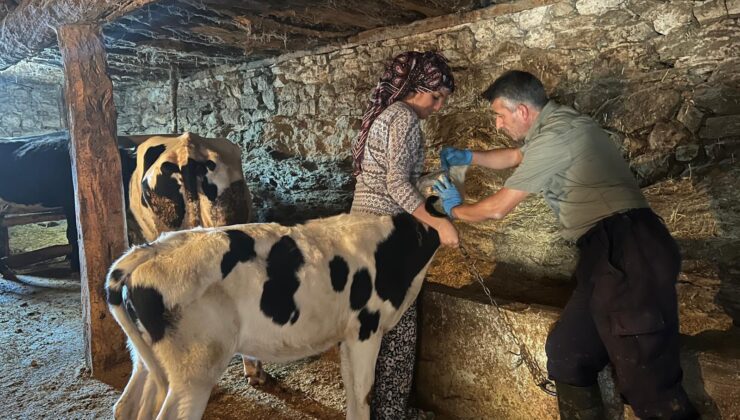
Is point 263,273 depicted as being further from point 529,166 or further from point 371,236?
point 529,166

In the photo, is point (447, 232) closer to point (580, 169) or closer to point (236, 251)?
point (580, 169)

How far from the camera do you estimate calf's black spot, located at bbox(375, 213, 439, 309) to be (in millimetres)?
2475

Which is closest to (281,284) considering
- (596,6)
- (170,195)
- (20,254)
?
(170,195)

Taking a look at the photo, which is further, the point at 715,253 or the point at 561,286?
the point at 561,286

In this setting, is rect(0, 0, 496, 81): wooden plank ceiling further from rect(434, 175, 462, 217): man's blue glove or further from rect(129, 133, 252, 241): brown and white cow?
rect(434, 175, 462, 217): man's blue glove

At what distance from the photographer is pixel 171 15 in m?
4.02

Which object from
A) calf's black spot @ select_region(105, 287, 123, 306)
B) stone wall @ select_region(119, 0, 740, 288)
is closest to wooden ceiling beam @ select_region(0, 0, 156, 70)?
calf's black spot @ select_region(105, 287, 123, 306)

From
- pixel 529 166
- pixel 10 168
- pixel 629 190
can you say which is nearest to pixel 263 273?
pixel 529 166

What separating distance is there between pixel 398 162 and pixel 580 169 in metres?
0.87

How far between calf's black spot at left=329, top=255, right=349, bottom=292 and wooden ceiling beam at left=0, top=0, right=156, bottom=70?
2155 mm

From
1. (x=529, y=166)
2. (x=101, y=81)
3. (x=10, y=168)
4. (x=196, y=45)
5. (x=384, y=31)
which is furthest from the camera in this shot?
(x=10, y=168)

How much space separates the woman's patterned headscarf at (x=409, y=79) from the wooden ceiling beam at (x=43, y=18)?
1709 millimetres

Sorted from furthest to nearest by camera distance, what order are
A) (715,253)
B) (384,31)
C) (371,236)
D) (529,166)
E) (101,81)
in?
1. (384,31)
2. (101,81)
3. (715,253)
4. (371,236)
5. (529,166)

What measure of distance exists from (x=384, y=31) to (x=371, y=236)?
3.04 m
